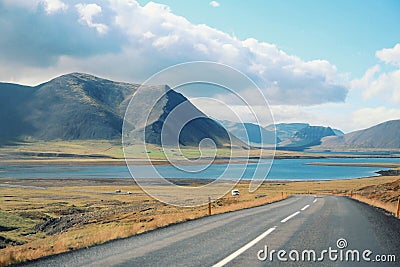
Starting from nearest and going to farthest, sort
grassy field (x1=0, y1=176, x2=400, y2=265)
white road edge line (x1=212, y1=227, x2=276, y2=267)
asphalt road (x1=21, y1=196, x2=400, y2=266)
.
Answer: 1. white road edge line (x1=212, y1=227, x2=276, y2=267)
2. asphalt road (x1=21, y1=196, x2=400, y2=266)
3. grassy field (x1=0, y1=176, x2=400, y2=265)

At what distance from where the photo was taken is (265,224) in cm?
1834

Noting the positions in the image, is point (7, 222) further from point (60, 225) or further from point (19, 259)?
point (19, 259)

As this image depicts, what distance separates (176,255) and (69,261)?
8.96 feet

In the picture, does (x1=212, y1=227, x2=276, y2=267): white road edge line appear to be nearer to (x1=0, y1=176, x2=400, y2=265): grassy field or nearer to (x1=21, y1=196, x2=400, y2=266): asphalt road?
(x1=21, y1=196, x2=400, y2=266): asphalt road

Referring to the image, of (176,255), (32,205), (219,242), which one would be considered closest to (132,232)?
(219,242)

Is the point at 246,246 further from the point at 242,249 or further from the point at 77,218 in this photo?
the point at 77,218
